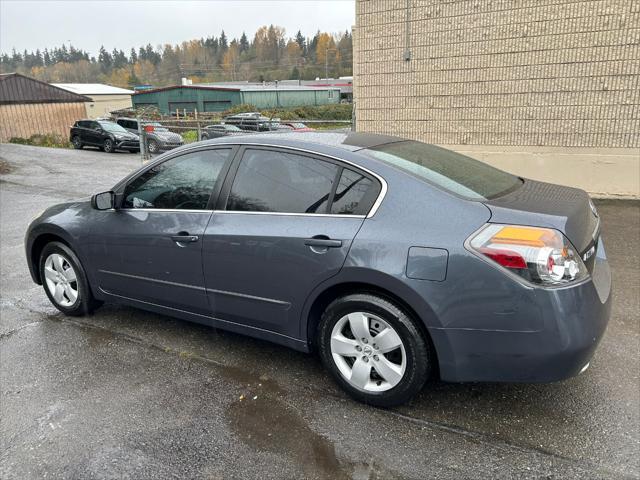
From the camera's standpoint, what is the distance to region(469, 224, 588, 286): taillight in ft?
7.79

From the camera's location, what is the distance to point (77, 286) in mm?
4188

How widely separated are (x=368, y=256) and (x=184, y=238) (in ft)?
4.48

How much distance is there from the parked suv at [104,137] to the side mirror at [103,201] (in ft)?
68.8

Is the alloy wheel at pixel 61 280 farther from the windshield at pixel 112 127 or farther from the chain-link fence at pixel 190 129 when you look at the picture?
the windshield at pixel 112 127

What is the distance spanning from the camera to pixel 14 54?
406 ft

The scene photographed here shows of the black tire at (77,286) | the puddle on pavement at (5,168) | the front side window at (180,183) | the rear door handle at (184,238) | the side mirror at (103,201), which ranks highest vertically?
the front side window at (180,183)

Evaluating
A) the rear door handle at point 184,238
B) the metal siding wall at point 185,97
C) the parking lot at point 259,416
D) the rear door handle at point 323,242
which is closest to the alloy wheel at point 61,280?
the parking lot at point 259,416

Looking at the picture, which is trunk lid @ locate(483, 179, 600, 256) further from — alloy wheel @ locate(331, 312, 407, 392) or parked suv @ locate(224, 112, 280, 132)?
parked suv @ locate(224, 112, 280, 132)

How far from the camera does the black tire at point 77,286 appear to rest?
4.12m

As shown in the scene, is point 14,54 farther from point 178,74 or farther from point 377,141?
point 377,141

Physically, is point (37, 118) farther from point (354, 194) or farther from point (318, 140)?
point (354, 194)

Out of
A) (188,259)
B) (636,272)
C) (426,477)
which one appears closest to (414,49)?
(636,272)

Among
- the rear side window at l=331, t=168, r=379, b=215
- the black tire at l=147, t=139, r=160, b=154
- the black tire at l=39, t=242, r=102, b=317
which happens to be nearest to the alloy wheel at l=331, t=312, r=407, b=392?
the rear side window at l=331, t=168, r=379, b=215

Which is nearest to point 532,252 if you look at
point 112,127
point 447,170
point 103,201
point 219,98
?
point 447,170
